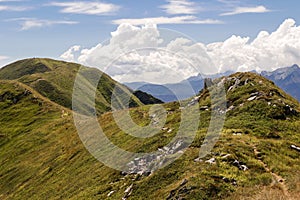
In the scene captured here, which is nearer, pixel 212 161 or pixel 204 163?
pixel 212 161

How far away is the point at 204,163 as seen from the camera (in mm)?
36656

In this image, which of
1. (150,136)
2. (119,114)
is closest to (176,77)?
(150,136)

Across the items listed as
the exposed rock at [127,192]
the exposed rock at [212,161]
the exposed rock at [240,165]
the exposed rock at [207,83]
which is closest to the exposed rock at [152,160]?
the exposed rock at [127,192]

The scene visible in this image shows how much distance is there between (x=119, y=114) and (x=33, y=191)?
24.9 m

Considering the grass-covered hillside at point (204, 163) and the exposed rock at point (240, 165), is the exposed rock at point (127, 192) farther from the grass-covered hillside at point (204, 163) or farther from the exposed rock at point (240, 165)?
the exposed rock at point (240, 165)

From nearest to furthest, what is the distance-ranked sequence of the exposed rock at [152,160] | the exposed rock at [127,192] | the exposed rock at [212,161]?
1. the exposed rock at [212,161]
2. the exposed rock at [127,192]
3. the exposed rock at [152,160]

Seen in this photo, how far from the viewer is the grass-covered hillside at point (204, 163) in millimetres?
32469

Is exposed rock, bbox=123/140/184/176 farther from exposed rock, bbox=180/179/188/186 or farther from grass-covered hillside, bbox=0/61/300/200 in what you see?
exposed rock, bbox=180/179/188/186

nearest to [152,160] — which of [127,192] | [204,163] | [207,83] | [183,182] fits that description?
[127,192]

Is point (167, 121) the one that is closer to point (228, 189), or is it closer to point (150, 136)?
point (150, 136)

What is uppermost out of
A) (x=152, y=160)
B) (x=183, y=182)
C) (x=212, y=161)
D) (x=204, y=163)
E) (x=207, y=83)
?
(x=207, y=83)

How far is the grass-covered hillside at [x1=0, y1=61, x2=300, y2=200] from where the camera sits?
1278 inches

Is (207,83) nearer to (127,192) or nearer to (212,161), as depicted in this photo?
(212,161)

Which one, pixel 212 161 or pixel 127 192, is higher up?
pixel 212 161
